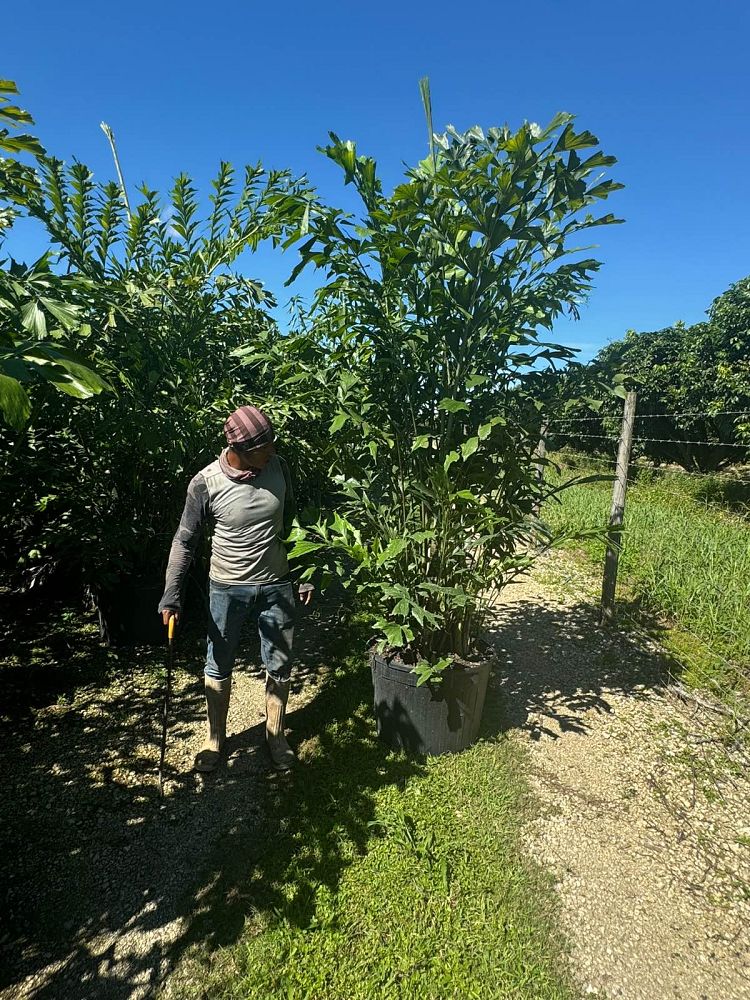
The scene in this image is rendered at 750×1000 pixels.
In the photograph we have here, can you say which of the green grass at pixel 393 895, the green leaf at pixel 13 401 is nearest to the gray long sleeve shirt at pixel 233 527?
the green grass at pixel 393 895

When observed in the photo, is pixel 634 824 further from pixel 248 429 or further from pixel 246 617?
pixel 248 429

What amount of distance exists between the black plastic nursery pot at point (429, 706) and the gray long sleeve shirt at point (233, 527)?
825 millimetres

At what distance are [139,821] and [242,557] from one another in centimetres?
121

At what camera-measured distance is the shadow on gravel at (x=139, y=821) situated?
6.16 ft

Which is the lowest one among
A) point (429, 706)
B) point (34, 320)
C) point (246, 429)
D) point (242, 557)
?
point (429, 706)

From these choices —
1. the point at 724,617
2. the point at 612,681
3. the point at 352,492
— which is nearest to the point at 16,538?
the point at 352,492

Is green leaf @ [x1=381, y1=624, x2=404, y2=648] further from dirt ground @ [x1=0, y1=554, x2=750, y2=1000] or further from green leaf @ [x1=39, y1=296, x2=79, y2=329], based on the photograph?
green leaf @ [x1=39, y1=296, x2=79, y2=329]

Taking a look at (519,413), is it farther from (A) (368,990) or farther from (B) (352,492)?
(A) (368,990)

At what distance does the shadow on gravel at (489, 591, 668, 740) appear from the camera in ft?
10.9

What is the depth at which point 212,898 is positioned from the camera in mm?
2041

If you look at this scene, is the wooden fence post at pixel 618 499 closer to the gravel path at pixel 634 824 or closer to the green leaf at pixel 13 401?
the gravel path at pixel 634 824

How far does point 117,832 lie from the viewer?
235 cm

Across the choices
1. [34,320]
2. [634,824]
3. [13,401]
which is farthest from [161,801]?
[13,401]

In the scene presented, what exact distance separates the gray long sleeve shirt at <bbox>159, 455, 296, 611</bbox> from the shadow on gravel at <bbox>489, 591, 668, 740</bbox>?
1759 millimetres
